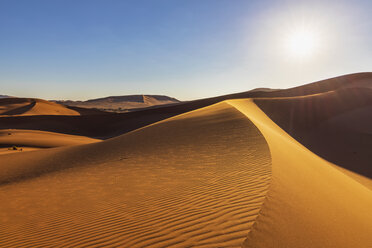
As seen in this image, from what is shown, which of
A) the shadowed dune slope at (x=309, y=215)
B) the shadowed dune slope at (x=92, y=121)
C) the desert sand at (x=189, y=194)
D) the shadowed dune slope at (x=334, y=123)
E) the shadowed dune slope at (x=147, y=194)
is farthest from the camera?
the shadowed dune slope at (x=92, y=121)

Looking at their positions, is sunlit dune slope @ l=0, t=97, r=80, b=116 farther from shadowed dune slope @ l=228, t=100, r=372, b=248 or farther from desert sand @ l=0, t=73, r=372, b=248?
shadowed dune slope @ l=228, t=100, r=372, b=248

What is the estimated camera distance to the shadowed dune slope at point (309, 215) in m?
2.77

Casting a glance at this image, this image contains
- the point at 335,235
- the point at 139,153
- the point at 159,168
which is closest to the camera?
the point at 335,235

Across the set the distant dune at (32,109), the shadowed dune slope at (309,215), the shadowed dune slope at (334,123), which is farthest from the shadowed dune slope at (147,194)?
the distant dune at (32,109)

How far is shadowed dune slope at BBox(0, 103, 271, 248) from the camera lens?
3.21 metres

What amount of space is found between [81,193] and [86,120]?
1151 inches

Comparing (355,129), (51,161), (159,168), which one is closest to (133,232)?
(159,168)

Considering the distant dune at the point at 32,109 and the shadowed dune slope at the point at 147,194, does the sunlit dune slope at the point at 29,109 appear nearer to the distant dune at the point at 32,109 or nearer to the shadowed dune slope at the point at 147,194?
the distant dune at the point at 32,109

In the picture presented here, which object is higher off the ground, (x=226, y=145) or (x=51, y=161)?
(x=226, y=145)

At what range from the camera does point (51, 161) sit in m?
10.2

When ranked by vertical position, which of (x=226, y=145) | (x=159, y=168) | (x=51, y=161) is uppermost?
(x=226, y=145)

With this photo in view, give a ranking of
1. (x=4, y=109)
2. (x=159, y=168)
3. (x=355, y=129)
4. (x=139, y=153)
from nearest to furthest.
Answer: (x=159, y=168) → (x=139, y=153) → (x=355, y=129) → (x=4, y=109)

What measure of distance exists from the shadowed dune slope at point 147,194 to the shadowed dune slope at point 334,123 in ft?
19.5

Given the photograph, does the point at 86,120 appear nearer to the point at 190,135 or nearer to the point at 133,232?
the point at 190,135
